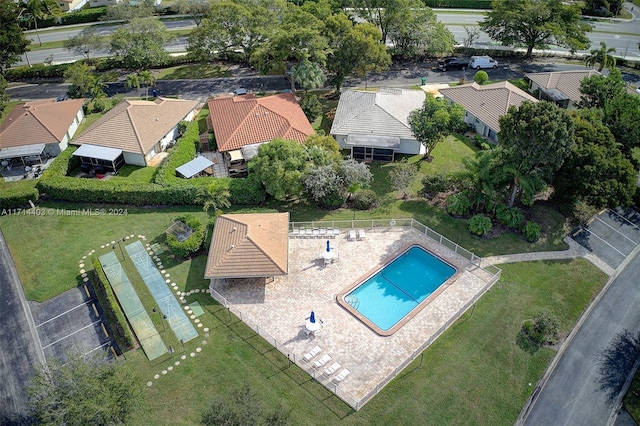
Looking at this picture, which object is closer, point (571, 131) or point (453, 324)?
point (453, 324)

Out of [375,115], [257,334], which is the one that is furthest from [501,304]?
[375,115]

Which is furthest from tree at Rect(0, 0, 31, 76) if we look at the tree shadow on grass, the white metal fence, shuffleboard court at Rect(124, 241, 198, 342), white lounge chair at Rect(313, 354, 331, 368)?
the tree shadow on grass

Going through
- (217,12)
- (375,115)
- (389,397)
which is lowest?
(389,397)

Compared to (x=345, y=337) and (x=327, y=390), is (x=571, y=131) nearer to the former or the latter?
(x=345, y=337)

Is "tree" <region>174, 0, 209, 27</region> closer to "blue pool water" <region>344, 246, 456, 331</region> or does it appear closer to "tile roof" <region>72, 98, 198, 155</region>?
"tile roof" <region>72, 98, 198, 155</region>

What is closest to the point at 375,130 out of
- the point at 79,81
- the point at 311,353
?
the point at 311,353

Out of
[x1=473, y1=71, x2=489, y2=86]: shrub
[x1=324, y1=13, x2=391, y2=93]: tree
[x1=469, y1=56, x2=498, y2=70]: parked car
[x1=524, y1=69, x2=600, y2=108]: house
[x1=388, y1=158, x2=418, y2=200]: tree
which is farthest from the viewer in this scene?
[x1=469, y1=56, x2=498, y2=70]: parked car

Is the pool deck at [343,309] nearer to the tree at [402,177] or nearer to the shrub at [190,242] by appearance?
the shrub at [190,242]
